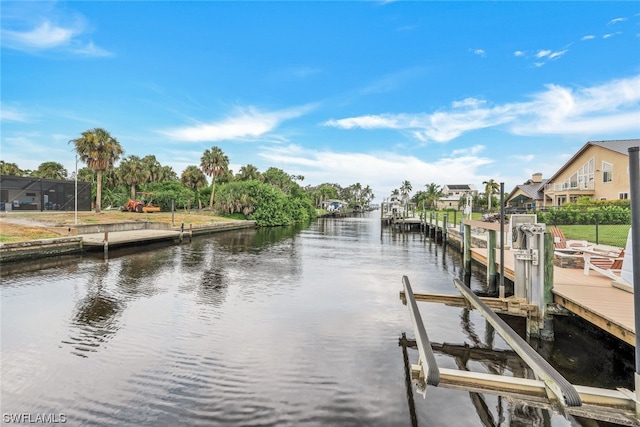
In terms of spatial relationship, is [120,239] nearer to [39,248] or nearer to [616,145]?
[39,248]

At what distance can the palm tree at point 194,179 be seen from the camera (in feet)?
196

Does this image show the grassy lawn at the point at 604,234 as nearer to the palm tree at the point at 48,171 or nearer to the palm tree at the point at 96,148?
the palm tree at the point at 96,148

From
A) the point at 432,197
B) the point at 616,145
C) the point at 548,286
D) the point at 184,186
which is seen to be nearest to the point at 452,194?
the point at 432,197

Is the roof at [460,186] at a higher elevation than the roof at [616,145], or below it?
higher

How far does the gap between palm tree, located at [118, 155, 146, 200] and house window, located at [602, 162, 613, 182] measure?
61.1 meters

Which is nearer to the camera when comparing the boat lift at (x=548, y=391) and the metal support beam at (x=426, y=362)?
the boat lift at (x=548, y=391)

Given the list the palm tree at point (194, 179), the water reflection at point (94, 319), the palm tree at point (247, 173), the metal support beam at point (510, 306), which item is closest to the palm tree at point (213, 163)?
the palm tree at point (194, 179)

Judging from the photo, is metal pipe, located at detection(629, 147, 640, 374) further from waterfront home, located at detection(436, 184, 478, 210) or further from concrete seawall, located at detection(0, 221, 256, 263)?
waterfront home, located at detection(436, 184, 478, 210)

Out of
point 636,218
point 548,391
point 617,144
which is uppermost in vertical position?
point 617,144

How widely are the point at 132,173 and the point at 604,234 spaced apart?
57.9 m

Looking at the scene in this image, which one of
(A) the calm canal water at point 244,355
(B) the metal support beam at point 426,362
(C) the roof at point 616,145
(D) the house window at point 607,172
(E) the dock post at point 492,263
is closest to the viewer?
(B) the metal support beam at point 426,362

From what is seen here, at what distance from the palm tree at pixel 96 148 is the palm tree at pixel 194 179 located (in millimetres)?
24479

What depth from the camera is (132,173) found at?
5250 centimetres

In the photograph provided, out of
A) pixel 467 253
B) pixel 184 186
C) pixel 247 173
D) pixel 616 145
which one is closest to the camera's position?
pixel 467 253
